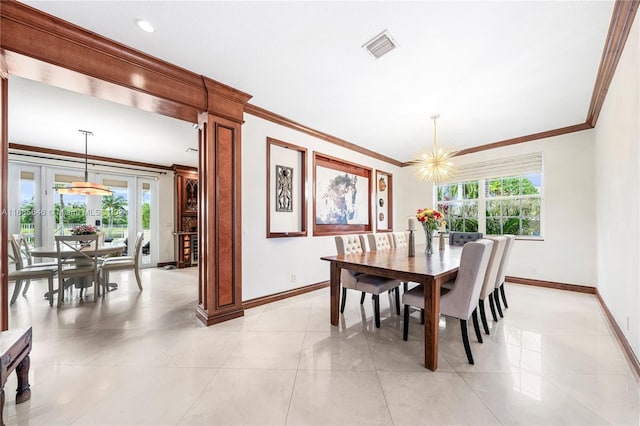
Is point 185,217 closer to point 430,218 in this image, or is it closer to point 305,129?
point 305,129

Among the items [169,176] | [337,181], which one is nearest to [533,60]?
[337,181]

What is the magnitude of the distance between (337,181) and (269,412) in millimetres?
3729

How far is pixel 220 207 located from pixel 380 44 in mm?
2202

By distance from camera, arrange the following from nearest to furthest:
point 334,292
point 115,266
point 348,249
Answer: point 334,292 → point 348,249 → point 115,266

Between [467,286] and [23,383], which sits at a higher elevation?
[467,286]

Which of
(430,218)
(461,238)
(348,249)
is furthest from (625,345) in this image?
(348,249)

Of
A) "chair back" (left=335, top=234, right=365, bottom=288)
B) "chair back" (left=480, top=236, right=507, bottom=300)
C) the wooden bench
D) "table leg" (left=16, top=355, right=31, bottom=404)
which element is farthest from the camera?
"chair back" (left=335, top=234, right=365, bottom=288)

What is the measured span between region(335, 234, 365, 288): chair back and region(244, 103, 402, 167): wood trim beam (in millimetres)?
1826

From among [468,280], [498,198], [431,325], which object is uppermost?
[498,198]

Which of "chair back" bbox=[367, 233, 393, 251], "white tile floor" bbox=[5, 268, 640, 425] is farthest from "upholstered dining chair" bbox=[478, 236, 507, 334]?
"chair back" bbox=[367, 233, 393, 251]

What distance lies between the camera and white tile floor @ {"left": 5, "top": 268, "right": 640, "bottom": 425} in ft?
4.82

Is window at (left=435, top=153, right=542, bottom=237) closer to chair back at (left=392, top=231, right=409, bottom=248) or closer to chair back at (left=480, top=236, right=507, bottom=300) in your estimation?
chair back at (left=392, top=231, right=409, bottom=248)

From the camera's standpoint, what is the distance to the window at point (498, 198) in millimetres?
4418

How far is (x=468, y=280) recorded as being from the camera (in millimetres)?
2006
